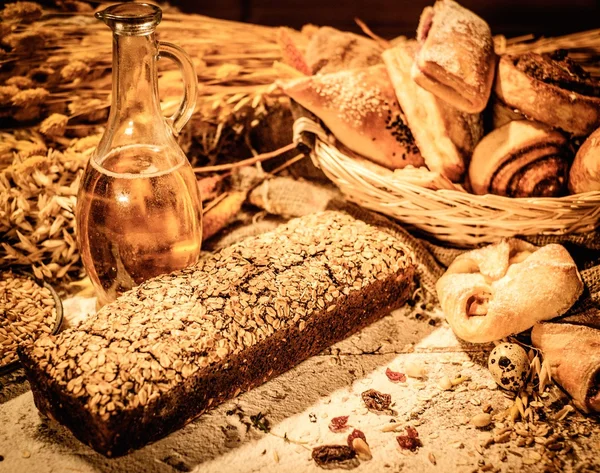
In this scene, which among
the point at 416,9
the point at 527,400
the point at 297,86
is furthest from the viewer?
the point at 416,9

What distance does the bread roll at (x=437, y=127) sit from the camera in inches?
75.1

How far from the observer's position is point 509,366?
1.62 m

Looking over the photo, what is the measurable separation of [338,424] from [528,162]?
893 millimetres

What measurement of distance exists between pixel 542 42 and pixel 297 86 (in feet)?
3.78

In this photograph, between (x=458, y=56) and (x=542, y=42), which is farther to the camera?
(x=542, y=42)

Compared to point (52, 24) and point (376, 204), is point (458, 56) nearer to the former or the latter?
point (376, 204)

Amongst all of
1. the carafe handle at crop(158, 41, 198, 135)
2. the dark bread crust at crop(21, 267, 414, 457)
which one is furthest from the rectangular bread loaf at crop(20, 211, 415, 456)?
the carafe handle at crop(158, 41, 198, 135)

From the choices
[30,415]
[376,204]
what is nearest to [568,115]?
[376,204]

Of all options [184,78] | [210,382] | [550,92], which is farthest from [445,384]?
[184,78]

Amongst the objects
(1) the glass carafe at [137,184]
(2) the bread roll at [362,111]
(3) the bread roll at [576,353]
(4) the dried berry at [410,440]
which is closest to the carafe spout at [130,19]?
(1) the glass carafe at [137,184]

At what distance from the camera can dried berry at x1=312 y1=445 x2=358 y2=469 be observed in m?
1.44

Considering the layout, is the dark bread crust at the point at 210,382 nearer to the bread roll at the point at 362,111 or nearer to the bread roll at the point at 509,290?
the bread roll at the point at 509,290

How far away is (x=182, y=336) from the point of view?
149 cm

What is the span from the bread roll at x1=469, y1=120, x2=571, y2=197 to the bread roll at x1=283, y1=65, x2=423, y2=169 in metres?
0.25
